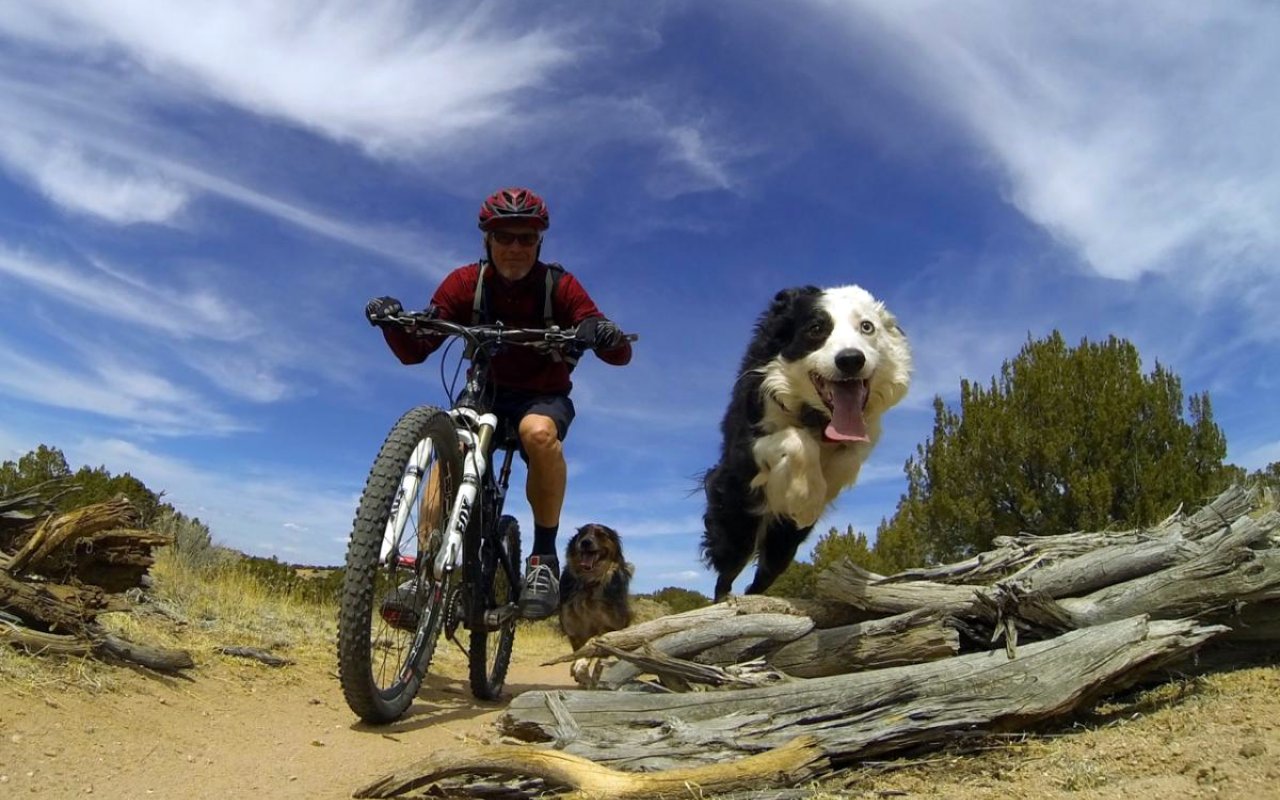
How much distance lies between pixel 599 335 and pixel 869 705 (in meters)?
1.99

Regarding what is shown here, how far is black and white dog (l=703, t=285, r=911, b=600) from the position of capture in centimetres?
414

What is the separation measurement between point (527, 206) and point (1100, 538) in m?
3.30

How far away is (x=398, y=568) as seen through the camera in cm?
347

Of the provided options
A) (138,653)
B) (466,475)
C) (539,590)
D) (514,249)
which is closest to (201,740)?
(138,653)

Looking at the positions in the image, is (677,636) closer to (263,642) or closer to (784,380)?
(784,380)

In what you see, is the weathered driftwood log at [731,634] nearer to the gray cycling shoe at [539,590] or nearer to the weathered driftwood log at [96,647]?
the gray cycling shoe at [539,590]

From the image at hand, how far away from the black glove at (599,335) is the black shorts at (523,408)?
0.48m

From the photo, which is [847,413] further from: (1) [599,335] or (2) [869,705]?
(2) [869,705]

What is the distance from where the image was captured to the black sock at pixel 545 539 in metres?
4.53

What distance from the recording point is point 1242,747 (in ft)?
7.77

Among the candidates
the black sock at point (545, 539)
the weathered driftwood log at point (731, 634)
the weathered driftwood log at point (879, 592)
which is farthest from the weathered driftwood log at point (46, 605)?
the weathered driftwood log at point (879, 592)

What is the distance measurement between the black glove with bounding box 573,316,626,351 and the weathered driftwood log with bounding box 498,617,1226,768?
1578mm

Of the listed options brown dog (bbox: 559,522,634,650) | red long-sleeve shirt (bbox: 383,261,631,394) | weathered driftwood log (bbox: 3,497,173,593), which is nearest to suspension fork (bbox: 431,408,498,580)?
red long-sleeve shirt (bbox: 383,261,631,394)

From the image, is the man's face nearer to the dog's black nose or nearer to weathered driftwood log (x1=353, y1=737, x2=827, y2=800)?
the dog's black nose
